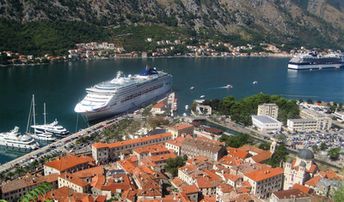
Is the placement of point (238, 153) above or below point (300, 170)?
below

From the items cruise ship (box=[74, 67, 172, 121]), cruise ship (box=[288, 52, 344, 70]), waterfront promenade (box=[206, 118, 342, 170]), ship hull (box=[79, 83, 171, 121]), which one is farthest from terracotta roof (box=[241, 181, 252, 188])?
cruise ship (box=[288, 52, 344, 70])

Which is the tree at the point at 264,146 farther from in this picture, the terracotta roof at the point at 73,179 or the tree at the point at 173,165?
the terracotta roof at the point at 73,179

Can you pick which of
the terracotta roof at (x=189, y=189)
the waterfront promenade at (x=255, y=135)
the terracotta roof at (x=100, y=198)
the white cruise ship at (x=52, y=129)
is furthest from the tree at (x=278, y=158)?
the white cruise ship at (x=52, y=129)

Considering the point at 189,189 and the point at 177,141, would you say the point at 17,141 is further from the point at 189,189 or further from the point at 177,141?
the point at 189,189

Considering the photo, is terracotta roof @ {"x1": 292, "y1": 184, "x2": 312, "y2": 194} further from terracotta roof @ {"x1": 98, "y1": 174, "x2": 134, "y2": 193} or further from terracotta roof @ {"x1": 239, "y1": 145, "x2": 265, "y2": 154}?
terracotta roof @ {"x1": 98, "y1": 174, "x2": 134, "y2": 193}

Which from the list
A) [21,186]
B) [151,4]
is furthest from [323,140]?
[151,4]

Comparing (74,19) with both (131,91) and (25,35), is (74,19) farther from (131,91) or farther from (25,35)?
(131,91)

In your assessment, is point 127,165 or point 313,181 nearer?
point 313,181

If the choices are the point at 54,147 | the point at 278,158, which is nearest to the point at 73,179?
the point at 54,147
